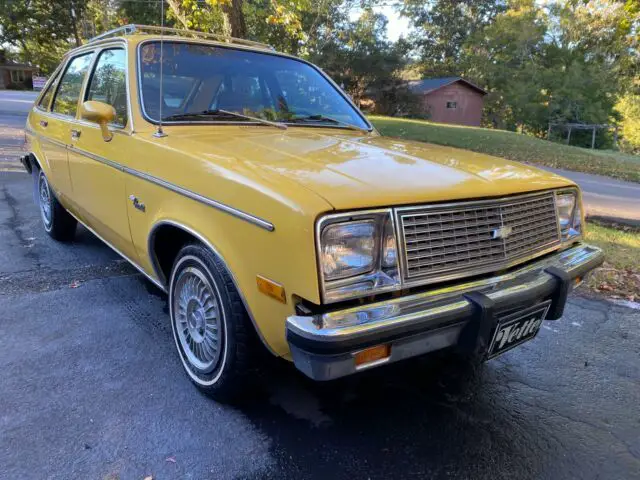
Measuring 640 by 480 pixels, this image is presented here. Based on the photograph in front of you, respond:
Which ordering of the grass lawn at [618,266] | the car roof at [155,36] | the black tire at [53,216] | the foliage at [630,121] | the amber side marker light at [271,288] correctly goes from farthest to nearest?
the foliage at [630,121] < the black tire at [53,216] < the grass lawn at [618,266] < the car roof at [155,36] < the amber side marker light at [271,288]

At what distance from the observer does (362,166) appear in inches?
84.7

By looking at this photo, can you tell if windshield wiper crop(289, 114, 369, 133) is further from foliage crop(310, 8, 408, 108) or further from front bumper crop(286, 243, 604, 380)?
foliage crop(310, 8, 408, 108)

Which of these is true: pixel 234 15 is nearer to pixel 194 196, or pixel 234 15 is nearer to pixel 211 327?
pixel 194 196

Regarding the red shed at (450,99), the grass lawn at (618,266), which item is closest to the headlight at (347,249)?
the grass lawn at (618,266)

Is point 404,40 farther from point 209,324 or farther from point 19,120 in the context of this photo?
point 209,324

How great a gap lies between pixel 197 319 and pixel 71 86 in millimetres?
2717

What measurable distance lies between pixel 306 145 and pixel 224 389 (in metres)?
1.33

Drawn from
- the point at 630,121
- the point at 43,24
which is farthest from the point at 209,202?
the point at 43,24

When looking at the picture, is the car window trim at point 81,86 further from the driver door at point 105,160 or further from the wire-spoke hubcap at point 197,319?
the wire-spoke hubcap at point 197,319

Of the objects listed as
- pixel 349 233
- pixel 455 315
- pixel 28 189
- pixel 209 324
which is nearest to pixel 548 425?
pixel 455 315

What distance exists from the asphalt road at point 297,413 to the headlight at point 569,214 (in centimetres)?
87

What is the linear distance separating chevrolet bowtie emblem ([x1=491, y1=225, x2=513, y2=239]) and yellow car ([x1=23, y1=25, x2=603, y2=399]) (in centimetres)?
1

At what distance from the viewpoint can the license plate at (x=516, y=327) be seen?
2.04m

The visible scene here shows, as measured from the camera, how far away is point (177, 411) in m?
2.33
